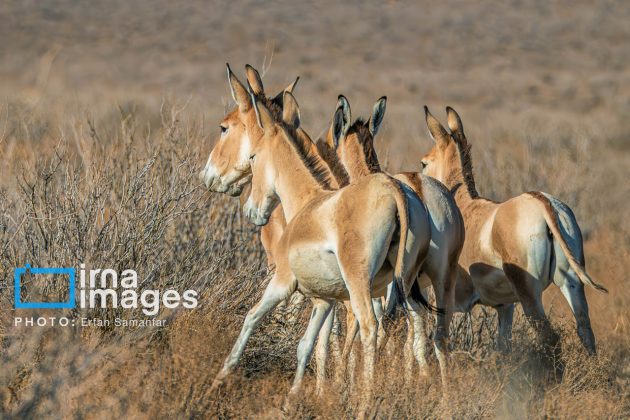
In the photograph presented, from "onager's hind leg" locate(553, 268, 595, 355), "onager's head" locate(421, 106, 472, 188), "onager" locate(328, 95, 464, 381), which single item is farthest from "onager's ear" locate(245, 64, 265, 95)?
"onager's hind leg" locate(553, 268, 595, 355)

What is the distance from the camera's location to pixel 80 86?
3284cm

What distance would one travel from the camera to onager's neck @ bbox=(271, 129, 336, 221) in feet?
26.3

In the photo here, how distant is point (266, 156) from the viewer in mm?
8477

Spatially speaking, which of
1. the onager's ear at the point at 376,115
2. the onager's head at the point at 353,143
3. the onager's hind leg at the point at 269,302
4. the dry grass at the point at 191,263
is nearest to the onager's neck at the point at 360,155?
the onager's head at the point at 353,143

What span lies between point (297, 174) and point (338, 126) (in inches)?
61.6

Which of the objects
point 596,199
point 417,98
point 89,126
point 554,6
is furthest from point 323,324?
point 554,6

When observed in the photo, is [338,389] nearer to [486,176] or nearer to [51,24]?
[486,176]

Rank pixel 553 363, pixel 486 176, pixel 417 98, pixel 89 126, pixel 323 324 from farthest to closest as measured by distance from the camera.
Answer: pixel 417 98, pixel 486 176, pixel 89 126, pixel 553 363, pixel 323 324

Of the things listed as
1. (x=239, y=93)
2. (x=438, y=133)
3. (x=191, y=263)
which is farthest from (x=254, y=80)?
(x=438, y=133)

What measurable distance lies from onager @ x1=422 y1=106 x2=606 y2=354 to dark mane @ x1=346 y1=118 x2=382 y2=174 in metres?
1.02

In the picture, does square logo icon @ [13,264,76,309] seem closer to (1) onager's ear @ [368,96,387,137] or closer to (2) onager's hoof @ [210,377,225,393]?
(2) onager's hoof @ [210,377,225,393]

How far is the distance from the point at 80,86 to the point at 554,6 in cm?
1839

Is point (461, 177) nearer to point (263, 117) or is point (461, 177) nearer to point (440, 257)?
point (263, 117)

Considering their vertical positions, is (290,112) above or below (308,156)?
above
